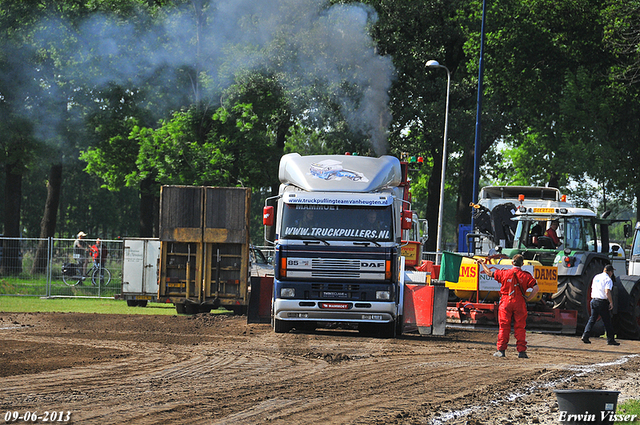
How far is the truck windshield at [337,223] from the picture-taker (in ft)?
50.9

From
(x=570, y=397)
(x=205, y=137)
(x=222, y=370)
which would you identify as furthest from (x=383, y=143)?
(x=570, y=397)

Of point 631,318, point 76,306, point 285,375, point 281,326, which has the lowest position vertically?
point 76,306

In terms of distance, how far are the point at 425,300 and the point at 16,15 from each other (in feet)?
82.8

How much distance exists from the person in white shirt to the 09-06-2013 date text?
1211 centimetres

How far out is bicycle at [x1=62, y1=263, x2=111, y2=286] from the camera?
26828mm

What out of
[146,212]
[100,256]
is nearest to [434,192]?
[146,212]

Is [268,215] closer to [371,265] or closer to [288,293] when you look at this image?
[288,293]

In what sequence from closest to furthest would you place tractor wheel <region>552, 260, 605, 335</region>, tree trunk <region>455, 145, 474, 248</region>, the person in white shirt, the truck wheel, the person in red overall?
the person in red overall < the truck wheel < the person in white shirt < tractor wheel <region>552, 260, 605, 335</region> < tree trunk <region>455, 145, 474, 248</region>

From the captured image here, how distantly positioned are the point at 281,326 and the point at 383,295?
2324mm

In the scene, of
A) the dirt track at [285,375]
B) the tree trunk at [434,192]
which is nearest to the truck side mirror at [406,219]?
the dirt track at [285,375]

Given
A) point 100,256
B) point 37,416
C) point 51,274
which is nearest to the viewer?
point 37,416

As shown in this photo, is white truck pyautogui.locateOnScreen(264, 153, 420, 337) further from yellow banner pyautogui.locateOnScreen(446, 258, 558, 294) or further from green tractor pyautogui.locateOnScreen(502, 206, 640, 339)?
green tractor pyautogui.locateOnScreen(502, 206, 640, 339)

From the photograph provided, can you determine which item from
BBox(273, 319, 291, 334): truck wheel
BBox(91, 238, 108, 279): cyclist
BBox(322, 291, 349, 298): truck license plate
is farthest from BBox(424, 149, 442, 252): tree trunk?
BBox(322, 291, 349, 298): truck license plate

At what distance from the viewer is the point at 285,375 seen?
36.2 feet
